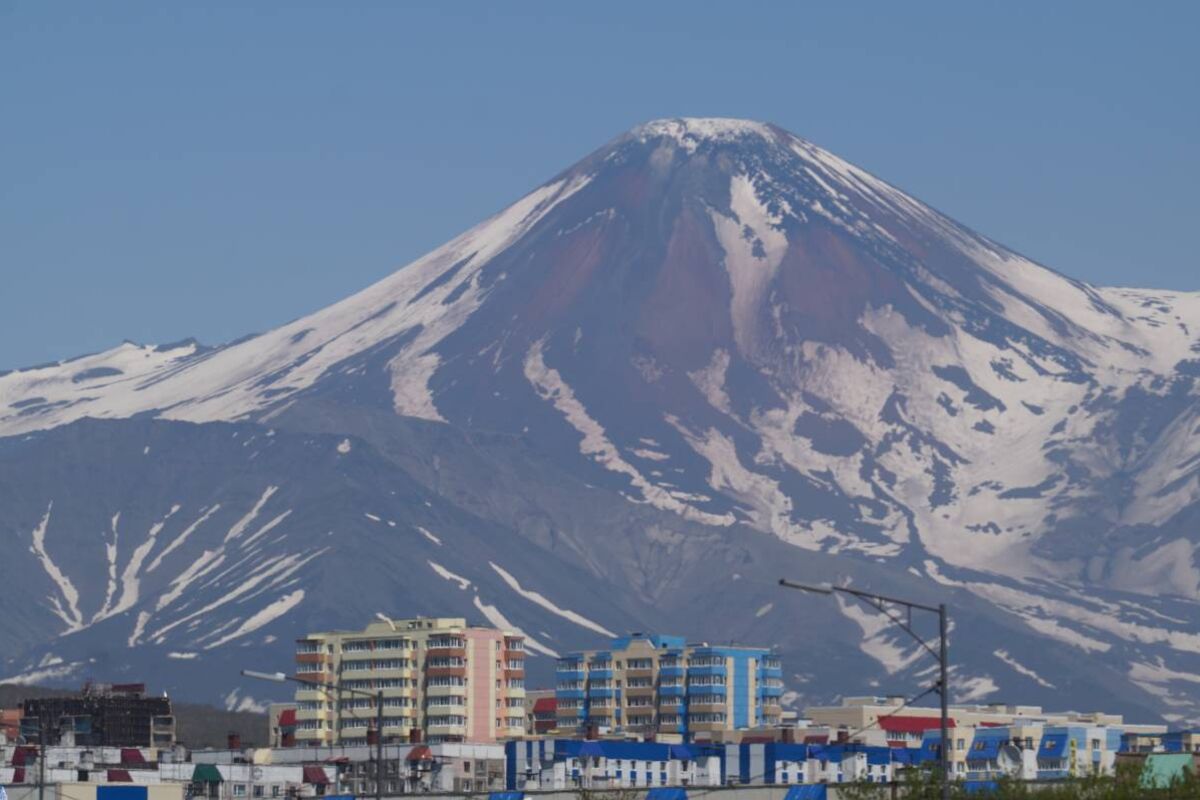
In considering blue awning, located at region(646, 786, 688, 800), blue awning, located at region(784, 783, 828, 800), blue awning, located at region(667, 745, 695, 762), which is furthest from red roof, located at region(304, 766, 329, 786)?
blue awning, located at region(784, 783, 828, 800)

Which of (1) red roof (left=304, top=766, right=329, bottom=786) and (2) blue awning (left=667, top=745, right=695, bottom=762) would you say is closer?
(1) red roof (left=304, top=766, right=329, bottom=786)

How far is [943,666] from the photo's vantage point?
76.4 metres

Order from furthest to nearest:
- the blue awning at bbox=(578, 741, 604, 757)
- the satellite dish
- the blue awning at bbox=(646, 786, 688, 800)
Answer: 1. the blue awning at bbox=(578, 741, 604, 757)
2. the blue awning at bbox=(646, 786, 688, 800)
3. the satellite dish

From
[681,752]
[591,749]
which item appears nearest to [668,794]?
[591,749]

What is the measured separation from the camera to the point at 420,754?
18938 cm

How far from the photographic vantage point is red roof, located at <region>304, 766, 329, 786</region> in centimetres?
17250

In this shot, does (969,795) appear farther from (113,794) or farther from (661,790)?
(113,794)

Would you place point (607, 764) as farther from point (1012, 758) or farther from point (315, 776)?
point (1012, 758)

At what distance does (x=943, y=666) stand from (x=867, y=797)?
97.4 ft

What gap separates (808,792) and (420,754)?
254 ft

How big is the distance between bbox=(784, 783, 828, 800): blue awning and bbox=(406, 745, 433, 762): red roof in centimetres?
7180

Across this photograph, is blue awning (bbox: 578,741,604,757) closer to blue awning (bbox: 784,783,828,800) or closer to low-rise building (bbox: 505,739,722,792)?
low-rise building (bbox: 505,739,722,792)

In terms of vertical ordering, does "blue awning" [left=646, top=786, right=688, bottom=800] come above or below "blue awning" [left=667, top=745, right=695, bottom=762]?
below

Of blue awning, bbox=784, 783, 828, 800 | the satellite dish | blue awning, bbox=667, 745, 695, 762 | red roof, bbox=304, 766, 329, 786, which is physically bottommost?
blue awning, bbox=784, 783, 828, 800
